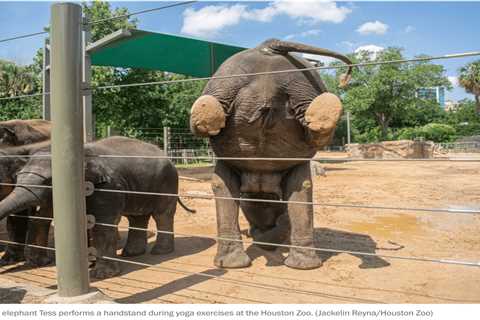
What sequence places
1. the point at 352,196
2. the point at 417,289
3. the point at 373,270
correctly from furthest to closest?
the point at 352,196
the point at 373,270
the point at 417,289

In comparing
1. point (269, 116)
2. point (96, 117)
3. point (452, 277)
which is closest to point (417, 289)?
point (452, 277)

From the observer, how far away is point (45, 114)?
5344mm

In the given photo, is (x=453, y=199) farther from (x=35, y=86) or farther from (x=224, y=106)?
(x=35, y=86)

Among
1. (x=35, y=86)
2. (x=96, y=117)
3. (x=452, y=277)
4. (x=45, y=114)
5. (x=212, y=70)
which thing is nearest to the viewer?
(x=452, y=277)

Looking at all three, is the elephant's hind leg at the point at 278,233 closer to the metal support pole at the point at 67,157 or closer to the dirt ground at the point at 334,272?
the dirt ground at the point at 334,272

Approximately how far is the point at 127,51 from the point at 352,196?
5.26 meters

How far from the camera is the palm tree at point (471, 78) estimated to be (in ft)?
91.8

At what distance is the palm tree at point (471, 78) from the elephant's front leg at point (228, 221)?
95.6 feet

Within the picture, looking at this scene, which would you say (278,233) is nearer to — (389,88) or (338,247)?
(338,247)

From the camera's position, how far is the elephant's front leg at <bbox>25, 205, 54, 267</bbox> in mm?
3746

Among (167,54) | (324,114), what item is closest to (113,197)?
(324,114)

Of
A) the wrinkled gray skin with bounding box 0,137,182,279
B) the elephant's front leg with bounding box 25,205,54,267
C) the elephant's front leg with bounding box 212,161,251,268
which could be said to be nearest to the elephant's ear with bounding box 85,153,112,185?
the wrinkled gray skin with bounding box 0,137,182,279

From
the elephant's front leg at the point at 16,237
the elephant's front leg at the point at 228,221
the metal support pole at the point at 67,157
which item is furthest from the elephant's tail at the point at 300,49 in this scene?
the elephant's front leg at the point at 16,237

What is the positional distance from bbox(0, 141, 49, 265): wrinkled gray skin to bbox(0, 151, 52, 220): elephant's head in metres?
0.25
